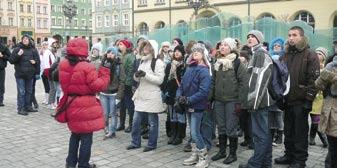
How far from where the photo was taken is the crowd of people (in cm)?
554

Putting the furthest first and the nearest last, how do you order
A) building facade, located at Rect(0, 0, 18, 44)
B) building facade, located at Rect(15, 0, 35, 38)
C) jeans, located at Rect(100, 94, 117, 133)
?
building facade, located at Rect(15, 0, 35, 38) → building facade, located at Rect(0, 0, 18, 44) → jeans, located at Rect(100, 94, 117, 133)

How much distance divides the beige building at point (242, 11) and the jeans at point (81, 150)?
66.8 feet

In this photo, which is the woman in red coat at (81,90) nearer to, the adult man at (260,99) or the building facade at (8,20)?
the adult man at (260,99)

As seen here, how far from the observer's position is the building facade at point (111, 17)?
206 feet

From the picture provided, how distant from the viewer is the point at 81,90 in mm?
Result: 5504

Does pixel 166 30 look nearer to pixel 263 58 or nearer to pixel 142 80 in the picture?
pixel 142 80

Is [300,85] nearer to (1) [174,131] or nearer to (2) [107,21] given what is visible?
(1) [174,131]

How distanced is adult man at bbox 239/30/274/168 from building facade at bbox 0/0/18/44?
7693 centimetres

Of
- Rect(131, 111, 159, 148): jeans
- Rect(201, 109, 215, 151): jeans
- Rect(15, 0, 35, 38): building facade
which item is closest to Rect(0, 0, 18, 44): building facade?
Rect(15, 0, 35, 38): building facade

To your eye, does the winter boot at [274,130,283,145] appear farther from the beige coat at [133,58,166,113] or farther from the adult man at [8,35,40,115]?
the adult man at [8,35,40,115]

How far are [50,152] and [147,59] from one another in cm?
235

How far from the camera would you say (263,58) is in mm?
5797

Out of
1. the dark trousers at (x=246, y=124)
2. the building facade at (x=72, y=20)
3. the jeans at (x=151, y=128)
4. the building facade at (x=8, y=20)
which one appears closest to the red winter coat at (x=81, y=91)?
the jeans at (x=151, y=128)

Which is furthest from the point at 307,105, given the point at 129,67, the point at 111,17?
the point at 111,17
